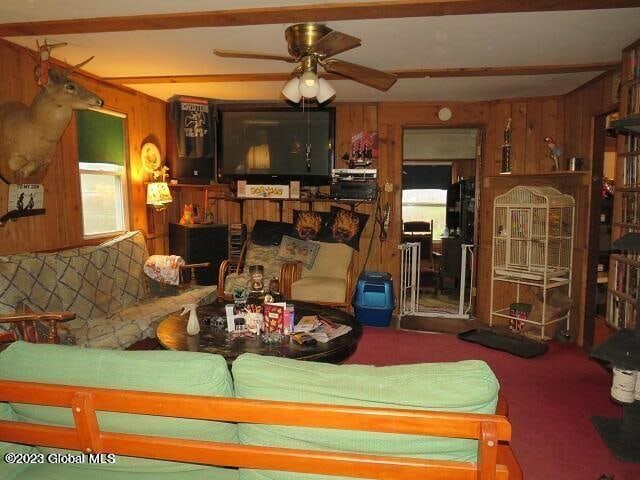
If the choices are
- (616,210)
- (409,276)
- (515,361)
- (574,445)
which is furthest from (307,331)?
(409,276)

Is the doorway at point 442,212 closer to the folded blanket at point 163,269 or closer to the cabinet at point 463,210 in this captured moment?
the cabinet at point 463,210

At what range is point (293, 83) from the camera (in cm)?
262

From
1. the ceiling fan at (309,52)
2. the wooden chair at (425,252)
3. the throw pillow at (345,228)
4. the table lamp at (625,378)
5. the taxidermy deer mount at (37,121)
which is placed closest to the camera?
the table lamp at (625,378)

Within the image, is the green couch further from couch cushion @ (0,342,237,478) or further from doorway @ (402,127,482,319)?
doorway @ (402,127,482,319)

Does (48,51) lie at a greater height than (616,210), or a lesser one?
greater

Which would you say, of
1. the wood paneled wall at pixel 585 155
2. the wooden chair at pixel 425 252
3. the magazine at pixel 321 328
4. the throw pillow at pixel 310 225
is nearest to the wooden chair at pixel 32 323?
the magazine at pixel 321 328

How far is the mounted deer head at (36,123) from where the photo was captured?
116 inches

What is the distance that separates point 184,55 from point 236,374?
2.88m

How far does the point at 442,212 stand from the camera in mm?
9180

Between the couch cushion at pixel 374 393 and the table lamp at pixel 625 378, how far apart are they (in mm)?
1550

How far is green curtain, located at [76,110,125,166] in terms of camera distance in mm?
3721

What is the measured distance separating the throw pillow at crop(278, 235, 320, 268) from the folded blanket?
114cm

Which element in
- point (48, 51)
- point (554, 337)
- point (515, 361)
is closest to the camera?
point (48, 51)

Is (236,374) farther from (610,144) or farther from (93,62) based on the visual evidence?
(610,144)
